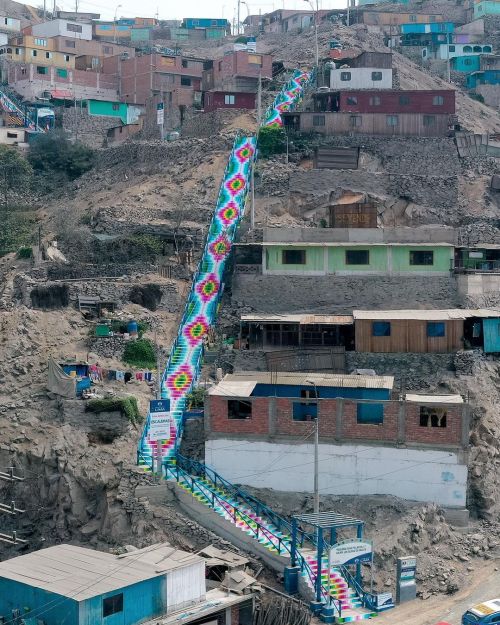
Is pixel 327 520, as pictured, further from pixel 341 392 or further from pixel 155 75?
pixel 155 75

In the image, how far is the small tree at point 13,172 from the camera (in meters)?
76.4

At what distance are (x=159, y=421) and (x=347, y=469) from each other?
22.6 ft

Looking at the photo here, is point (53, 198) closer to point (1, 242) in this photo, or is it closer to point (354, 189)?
point (1, 242)

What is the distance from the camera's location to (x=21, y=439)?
49562mm

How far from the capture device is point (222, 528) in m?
44.9

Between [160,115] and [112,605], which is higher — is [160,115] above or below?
above

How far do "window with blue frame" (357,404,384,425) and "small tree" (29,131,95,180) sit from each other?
36427mm

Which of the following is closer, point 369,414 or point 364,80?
point 369,414

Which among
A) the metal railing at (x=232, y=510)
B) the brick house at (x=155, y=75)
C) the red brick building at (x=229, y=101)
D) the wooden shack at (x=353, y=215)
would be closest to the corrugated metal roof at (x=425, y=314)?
the wooden shack at (x=353, y=215)

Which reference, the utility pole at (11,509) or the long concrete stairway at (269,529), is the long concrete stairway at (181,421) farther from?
the utility pole at (11,509)

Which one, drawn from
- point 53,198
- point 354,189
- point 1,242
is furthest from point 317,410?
point 53,198

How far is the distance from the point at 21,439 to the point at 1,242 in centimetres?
2102

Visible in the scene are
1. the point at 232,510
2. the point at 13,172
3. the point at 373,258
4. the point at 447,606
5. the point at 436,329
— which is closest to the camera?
the point at 447,606

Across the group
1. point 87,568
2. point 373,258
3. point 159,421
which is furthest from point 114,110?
point 87,568
